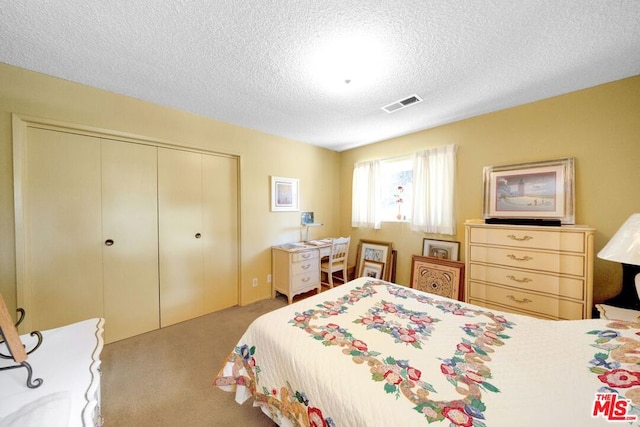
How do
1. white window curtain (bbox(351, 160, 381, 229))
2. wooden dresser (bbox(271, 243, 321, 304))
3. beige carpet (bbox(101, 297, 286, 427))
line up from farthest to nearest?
white window curtain (bbox(351, 160, 381, 229)) → wooden dresser (bbox(271, 243, 321, 304)) → beige carpet (bbox(101, 297, 286, 427))

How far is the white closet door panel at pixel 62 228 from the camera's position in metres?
1.78

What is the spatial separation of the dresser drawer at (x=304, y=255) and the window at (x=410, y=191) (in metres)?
1.02

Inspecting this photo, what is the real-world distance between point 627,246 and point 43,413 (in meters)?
2.67

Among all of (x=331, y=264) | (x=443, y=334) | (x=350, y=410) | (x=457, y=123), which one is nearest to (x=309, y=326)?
(x=350, y=410)

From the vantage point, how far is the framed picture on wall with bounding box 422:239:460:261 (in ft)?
8.99

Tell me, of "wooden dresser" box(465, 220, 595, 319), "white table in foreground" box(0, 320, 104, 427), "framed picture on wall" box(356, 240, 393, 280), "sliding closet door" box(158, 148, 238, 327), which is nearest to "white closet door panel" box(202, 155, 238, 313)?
"sliding closet door" box(158, 148, 238, 327)

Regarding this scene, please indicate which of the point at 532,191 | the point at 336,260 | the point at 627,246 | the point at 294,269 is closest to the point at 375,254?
the point at 336,260

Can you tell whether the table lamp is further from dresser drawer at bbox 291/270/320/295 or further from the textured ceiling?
dresser drawer at bbox 291/270/320/295

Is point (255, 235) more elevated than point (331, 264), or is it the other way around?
point (255, 235)

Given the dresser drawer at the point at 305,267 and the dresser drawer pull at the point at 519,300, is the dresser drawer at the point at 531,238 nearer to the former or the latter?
the dresser drawer pull at the point at 519,300

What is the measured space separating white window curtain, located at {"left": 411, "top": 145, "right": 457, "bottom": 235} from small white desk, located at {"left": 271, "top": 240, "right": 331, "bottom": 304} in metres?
1.40

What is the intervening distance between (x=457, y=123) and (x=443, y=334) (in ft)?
8.48

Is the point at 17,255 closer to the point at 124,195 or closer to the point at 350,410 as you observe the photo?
the point at 124,195

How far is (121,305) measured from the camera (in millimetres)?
2164
